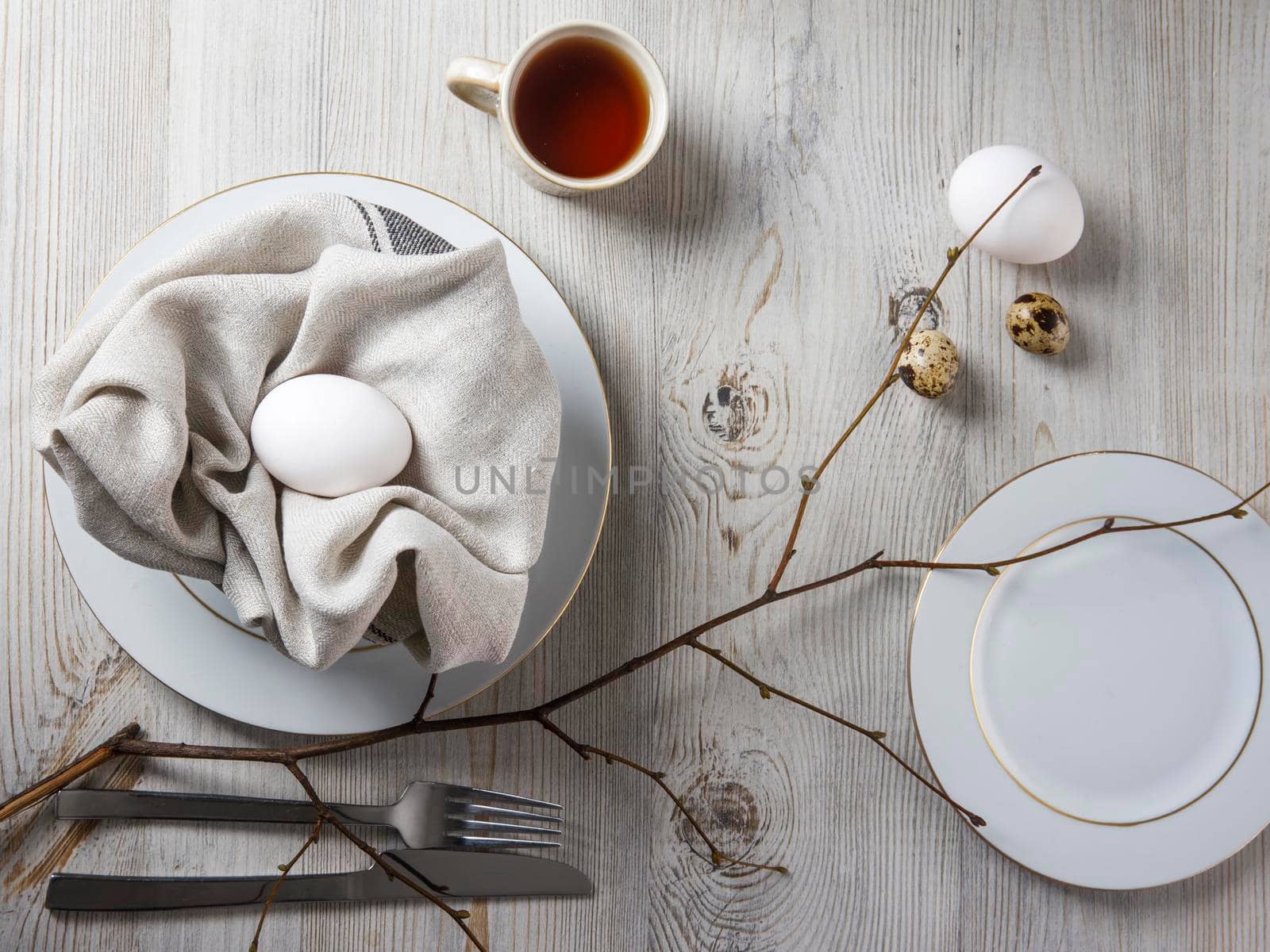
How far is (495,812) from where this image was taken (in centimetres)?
60

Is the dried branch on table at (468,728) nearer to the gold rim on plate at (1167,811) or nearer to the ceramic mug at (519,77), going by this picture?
the gold rim on plate at (1167,811)

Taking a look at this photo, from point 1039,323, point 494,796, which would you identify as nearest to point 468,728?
point 494,796

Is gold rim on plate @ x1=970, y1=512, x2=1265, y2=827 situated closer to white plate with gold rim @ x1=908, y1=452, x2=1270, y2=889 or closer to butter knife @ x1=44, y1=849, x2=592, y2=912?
white plate with gold rim @ x1=908, y1=452, x2=1270, y2=889

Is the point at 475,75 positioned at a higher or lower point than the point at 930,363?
higher

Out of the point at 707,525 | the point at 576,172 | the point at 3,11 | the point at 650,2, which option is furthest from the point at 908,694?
the point at 3,11

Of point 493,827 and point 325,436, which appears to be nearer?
point 325,436

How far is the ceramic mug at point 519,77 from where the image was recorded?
571 millimetres

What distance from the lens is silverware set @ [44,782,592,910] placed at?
578 mm

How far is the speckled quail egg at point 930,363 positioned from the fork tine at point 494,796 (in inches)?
15.9

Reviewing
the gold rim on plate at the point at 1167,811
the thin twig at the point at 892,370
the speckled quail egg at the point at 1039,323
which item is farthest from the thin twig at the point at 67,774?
the speckled quail egg at the point at 1039,323

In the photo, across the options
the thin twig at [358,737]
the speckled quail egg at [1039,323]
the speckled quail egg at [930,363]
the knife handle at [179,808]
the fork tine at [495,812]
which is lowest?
the fork tine at [495,812]

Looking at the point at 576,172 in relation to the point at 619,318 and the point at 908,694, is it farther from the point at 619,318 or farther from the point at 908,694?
the point at 908,694

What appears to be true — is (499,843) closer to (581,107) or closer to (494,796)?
(494,796)

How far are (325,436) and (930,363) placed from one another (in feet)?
1.38
